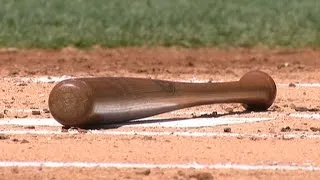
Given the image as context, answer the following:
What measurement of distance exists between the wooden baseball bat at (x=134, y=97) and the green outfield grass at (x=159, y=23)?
25.4 feet

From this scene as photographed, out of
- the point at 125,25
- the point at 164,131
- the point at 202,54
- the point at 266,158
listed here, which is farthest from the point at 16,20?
the point at 266,158

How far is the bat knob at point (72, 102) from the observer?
23.6ft

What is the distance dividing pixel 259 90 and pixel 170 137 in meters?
1.99

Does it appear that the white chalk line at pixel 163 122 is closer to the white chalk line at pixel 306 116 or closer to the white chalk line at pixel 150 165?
the white chalk line at pixel 306 116

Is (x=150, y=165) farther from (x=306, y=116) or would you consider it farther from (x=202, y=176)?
(x=306, y=116)

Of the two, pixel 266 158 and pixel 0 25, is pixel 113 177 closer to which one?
pixel 266 158

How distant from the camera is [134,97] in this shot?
25.7 ft

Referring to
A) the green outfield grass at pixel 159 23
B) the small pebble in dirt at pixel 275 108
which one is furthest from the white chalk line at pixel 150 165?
the green outfield grass at pixel 159 23

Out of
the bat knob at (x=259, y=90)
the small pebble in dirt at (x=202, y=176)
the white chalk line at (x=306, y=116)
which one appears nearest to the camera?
the small pebble in dirt at (x=202, y=176)

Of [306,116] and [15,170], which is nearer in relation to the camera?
[15,170]

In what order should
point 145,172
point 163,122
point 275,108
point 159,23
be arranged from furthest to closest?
point 159,23, point 275,108, point 163,122, point 145,172

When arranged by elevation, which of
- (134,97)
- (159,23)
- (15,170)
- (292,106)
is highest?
(15,170)

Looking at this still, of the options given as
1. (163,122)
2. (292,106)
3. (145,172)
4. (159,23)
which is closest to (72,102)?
(163,122)

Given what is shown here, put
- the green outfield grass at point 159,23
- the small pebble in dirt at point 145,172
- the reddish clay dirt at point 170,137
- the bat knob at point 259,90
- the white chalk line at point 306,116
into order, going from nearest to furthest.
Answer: the small pebble in dirt at point 145,172, the reddish clay dirt at point 170,137, the white chalk line at point 306,116, the bat knob at point 259,90, the green outfield grass at point 159,23
